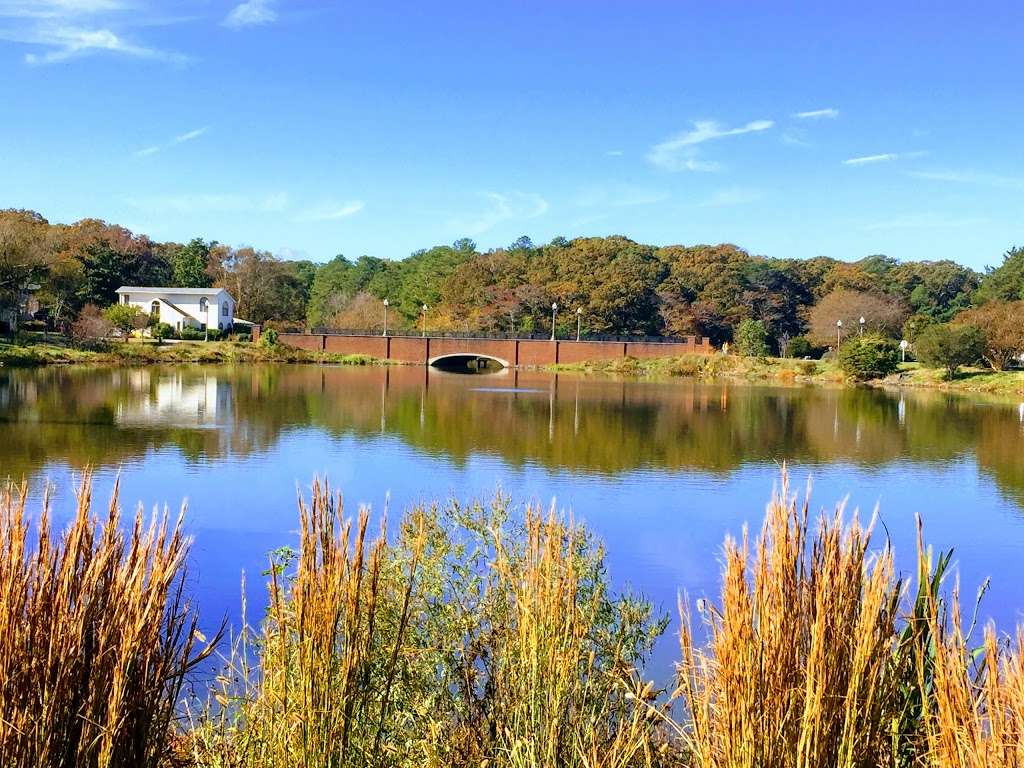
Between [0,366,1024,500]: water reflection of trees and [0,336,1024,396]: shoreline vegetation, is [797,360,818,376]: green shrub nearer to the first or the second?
[0,336,1024,396]: shoreline vegetation

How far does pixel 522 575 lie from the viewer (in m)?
3.62

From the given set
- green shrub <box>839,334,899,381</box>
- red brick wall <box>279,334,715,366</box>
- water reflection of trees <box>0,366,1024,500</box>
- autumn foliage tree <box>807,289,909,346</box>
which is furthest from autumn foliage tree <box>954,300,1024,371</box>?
red brick wall <box>279,334,715,366</box>

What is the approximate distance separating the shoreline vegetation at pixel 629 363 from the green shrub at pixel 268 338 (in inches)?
15.5

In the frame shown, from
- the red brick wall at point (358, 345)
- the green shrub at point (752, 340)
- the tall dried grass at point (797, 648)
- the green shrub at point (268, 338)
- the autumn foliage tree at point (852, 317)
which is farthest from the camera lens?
the red brick wall at point (358, 345)

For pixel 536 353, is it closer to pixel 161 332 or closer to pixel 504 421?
pixel 161 332

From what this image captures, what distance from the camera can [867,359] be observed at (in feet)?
163

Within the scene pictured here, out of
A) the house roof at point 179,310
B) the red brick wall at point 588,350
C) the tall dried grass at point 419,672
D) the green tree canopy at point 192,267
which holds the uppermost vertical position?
the green tree canopy at point 192,267

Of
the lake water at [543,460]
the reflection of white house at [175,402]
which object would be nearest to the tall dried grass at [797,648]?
the lake water at [543,460]

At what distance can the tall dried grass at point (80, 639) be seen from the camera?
243cm

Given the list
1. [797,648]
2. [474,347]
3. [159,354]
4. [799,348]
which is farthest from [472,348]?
[797,648]

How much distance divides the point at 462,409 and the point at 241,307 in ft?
142

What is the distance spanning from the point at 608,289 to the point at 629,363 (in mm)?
7929

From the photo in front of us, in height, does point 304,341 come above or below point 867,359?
above

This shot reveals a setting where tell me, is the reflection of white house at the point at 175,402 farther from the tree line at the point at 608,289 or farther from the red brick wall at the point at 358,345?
the tree line at the point at 608,289
